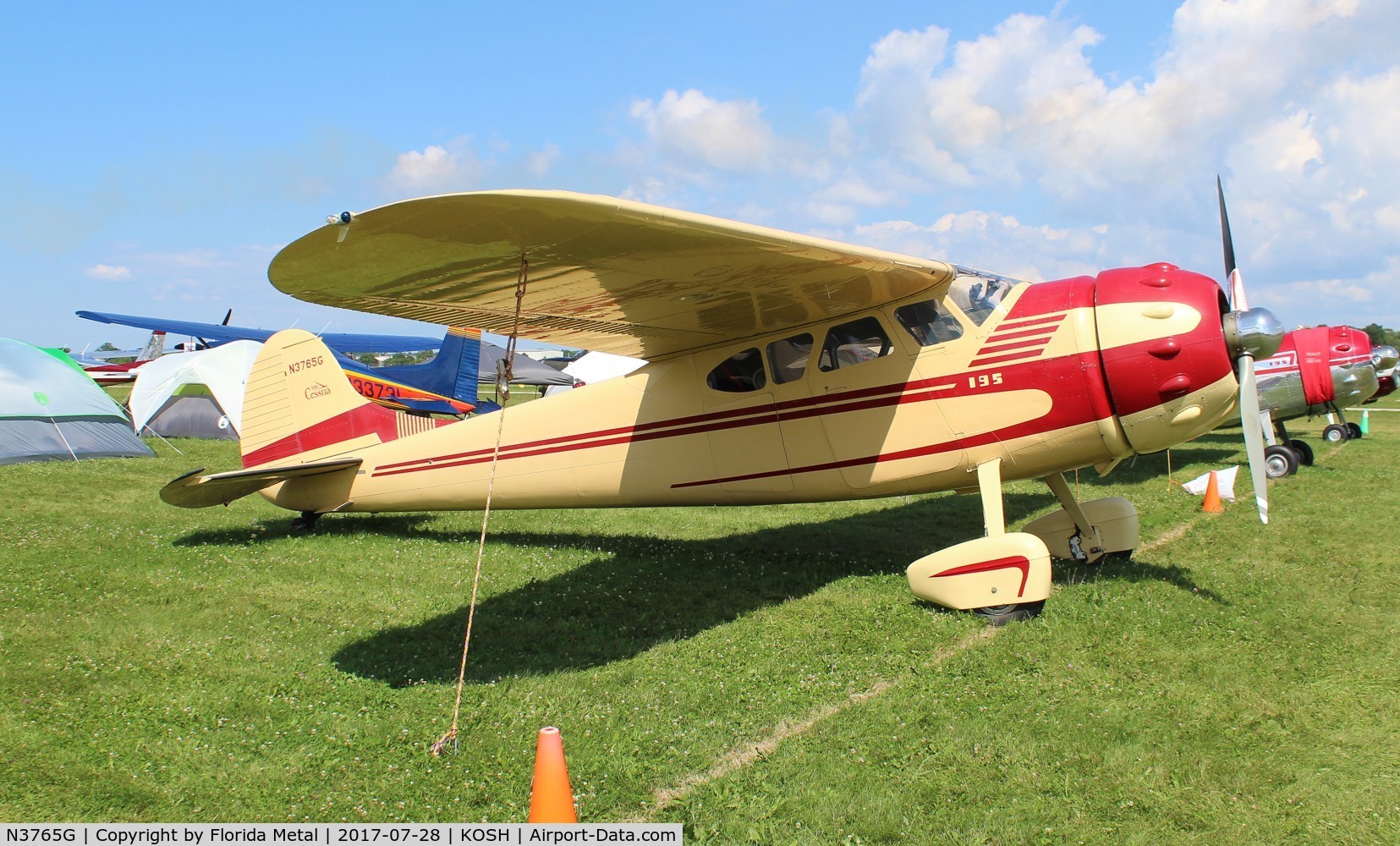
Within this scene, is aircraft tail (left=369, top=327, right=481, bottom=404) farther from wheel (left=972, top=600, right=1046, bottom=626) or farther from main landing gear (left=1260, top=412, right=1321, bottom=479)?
wheel (left=972, top=600, right=1046, bottom=626)

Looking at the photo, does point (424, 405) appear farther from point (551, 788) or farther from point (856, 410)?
point (551, 788)

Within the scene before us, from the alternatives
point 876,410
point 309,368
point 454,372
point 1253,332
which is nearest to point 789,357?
point 876,410

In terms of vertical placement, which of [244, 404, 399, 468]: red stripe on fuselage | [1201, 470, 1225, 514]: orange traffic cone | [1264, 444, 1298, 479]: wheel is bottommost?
[1264, 444, 1298, 479]: wheel

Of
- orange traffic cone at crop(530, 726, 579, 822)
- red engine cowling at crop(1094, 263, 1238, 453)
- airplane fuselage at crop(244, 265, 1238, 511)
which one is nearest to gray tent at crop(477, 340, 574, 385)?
airplane fuselage at crop(244, 265, 1238, 511)

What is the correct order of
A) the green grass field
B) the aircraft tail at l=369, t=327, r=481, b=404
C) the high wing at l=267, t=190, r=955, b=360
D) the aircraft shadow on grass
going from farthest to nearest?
the aircraft tail at l=369, t=327, r=481, b=404 < the aircraft shadow on grass < the high wing at l=267, t=190, r=955, b=360 < the green grass field

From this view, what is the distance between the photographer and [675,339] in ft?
24.4

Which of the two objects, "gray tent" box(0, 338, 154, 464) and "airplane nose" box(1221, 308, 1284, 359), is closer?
"airplane nose" box(1221, 308, 1284, 359)

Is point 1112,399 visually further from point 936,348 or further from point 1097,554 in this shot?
point 1097,554

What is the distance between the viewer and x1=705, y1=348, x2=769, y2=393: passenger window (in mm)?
7270

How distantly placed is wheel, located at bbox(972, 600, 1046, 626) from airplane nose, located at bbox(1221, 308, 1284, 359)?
232 centimetres

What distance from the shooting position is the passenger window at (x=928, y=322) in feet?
21.4

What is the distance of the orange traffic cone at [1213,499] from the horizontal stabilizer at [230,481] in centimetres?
1069

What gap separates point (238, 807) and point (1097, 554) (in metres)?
6.99

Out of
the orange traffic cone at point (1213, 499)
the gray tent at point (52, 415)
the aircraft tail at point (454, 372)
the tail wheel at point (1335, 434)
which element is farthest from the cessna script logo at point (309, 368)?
the tail wheel at point (1335, 434)
